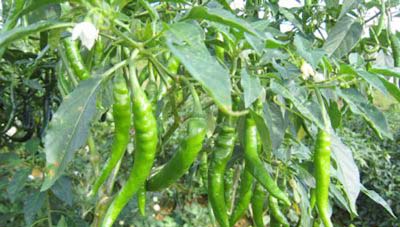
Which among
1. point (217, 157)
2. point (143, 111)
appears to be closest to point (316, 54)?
point (217, 157)

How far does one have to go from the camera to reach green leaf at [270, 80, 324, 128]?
0.95 metres

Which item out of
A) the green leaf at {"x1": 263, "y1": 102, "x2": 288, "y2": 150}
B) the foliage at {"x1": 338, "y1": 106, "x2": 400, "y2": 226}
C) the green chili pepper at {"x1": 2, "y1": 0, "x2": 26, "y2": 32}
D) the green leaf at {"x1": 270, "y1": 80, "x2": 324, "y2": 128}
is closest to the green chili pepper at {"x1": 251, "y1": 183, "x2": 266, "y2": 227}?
the green leaf at {"x1": 263, "y1": 102, "x2": 288, "y2": 150}

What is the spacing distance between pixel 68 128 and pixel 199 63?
0.80ft

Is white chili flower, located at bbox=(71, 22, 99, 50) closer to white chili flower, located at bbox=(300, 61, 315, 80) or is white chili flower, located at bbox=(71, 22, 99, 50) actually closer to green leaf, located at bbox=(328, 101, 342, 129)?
white chili flower, located at bbox=(300, 61, 315, 80)

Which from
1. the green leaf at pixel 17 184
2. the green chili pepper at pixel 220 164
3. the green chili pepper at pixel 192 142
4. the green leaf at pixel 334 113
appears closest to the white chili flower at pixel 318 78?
the green leaf at pixel 334 113

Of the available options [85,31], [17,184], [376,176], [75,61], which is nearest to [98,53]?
[75,61]

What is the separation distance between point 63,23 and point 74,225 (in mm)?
1154

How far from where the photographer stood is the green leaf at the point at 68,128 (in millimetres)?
765

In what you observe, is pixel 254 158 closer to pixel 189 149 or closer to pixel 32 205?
pixel 189 149

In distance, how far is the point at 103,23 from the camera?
0.79m

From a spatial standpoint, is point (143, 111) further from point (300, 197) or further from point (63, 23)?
point (300, 197)

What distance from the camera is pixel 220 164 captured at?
1.04 m

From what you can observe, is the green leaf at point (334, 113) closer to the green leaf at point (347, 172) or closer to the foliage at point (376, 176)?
the green leaf at point (347, 172)

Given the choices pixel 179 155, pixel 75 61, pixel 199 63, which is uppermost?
pixel 199 63
